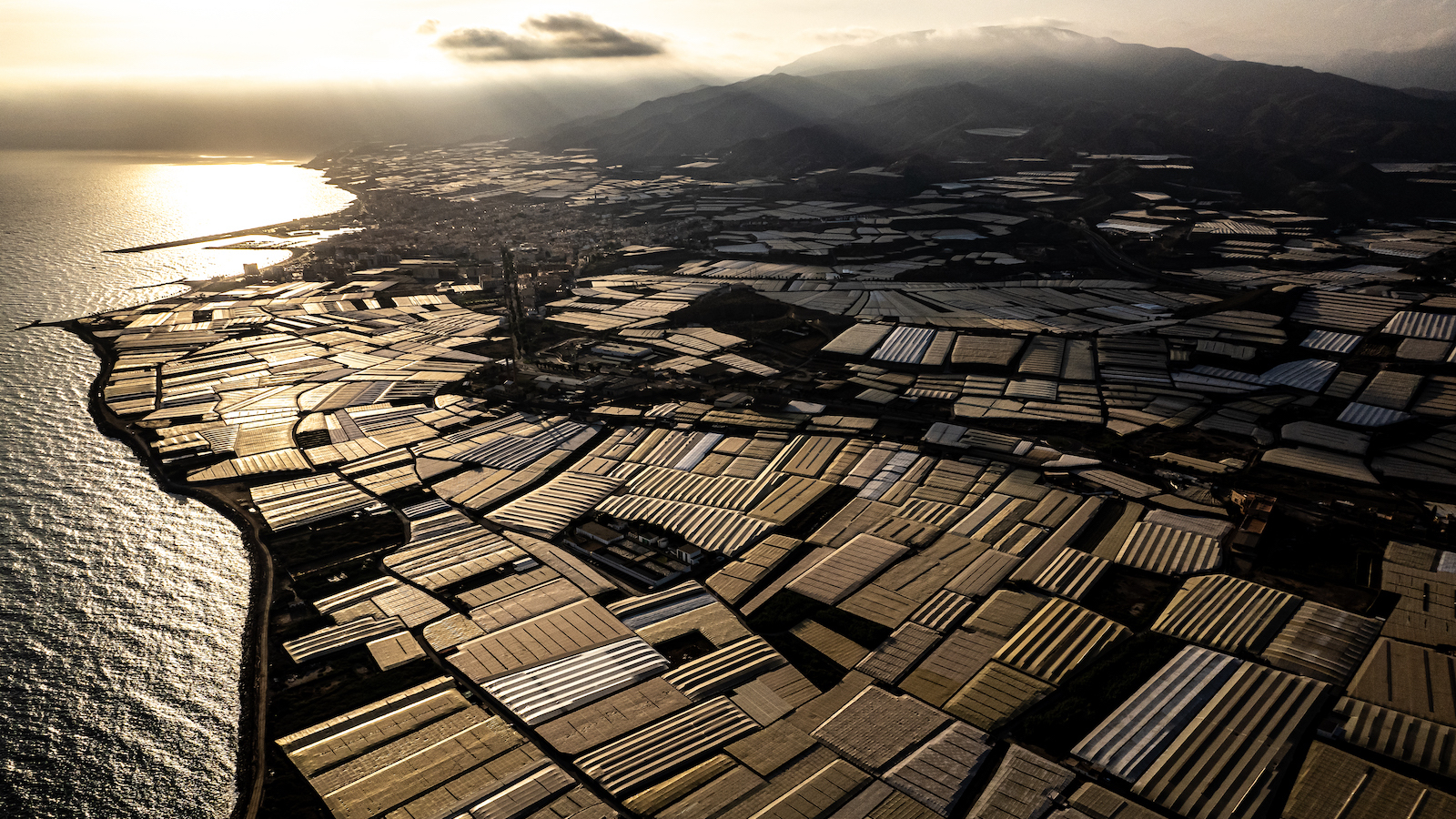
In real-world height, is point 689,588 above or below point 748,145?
below

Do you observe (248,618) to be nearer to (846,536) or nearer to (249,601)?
(249,601)

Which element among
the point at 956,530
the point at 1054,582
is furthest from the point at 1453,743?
the point at 956,530

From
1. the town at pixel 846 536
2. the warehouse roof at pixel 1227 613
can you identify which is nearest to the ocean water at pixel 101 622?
the town at pixel 846 536

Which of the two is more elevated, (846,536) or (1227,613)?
(1227,613)

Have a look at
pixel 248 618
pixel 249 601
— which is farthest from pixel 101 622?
pixel 248 618

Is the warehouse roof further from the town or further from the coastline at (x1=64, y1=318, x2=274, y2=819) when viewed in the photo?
the coastline at (x1=64, y1=318, x2=274, y2=819)

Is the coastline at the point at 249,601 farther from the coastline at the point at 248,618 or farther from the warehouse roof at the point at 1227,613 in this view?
the warehouse roof at the point at 1227,613

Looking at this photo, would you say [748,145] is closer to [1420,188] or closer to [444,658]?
[1420,188]

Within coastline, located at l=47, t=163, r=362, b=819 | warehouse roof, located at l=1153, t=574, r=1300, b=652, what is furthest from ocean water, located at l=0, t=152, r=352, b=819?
warehouse roof, located at l=1153, t=574, r=1300, b=652

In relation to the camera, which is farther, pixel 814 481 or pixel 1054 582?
pixel 814 481
